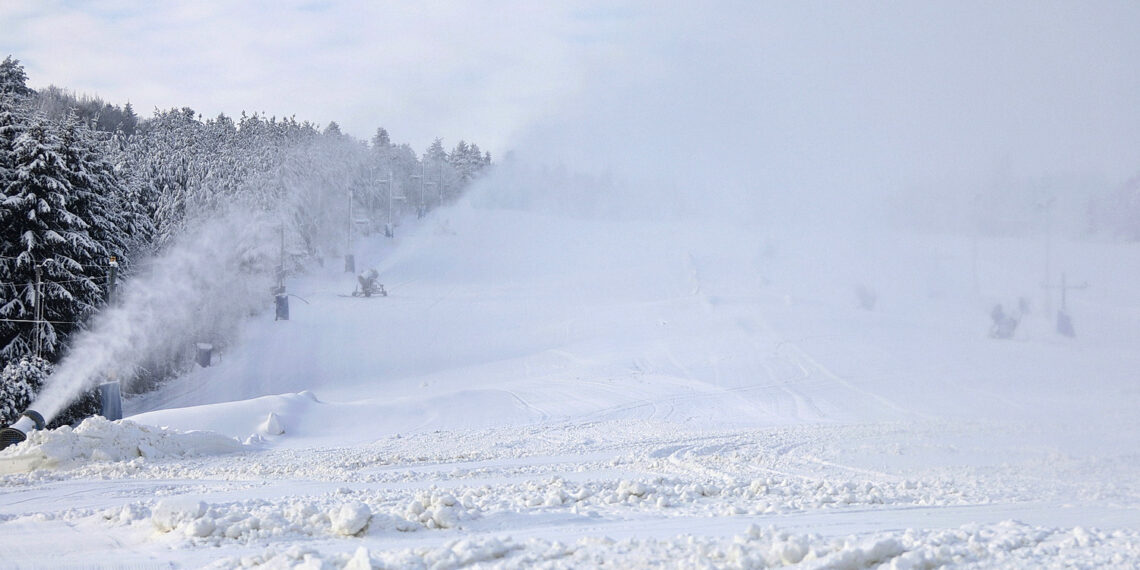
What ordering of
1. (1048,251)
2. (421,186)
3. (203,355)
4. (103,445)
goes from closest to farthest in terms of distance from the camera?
(103,445)
(1048,251)
(203,355)
(421,186)

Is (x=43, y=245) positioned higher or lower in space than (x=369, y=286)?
higher

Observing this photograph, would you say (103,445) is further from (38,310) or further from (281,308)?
(281,308)

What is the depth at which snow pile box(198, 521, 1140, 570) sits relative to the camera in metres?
5.12

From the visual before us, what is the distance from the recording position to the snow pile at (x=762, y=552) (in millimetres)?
5117

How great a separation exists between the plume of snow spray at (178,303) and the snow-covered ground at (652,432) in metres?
2.08

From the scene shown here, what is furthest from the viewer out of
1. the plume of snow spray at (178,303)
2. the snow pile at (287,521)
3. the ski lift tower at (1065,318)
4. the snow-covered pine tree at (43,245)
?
the ski lift tower at (1065,318)

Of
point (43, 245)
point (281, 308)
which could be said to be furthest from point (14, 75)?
point (43, 245)

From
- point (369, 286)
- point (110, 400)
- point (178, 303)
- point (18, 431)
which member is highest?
point (178, 303)

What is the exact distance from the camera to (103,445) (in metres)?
14.1

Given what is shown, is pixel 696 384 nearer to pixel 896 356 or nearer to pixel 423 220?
pixel 896 356

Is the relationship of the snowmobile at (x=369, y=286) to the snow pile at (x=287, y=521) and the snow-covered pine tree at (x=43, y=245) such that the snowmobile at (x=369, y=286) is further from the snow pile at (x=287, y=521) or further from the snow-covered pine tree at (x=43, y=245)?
the snow pile at (x=287, y=521)

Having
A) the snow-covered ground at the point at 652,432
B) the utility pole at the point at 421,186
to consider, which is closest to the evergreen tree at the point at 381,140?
the utility pole at the point at 421,186

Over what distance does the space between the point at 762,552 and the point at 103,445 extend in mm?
12831

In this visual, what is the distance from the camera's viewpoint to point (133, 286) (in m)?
30.7
